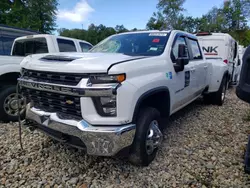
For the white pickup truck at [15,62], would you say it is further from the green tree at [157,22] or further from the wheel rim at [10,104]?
the green tree at [157,22]

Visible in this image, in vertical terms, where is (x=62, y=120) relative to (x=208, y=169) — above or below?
above

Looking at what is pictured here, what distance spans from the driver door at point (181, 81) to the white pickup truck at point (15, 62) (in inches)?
101

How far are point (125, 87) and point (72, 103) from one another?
64 cm

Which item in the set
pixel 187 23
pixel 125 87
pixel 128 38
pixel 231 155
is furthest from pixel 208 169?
pixel 187 23

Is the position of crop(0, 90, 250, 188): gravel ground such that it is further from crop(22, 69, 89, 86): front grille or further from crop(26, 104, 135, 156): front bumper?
crop(22, 69, 89, 86): front grille

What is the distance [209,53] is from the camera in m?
8.72

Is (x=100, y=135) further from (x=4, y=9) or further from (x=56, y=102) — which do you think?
(x=4, y=9)

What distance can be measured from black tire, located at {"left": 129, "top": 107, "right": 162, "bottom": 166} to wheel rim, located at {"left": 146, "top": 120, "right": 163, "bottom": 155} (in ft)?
0.11

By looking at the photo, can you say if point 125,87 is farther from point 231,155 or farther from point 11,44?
point 11,44

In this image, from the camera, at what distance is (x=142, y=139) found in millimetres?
2467

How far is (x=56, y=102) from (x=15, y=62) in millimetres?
2392

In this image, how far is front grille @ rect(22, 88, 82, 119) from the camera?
229cm

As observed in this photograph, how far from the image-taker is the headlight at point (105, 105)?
7.03ft

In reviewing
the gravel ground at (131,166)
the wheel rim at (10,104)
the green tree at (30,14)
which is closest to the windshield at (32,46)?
the wheel rim at (10,104)
